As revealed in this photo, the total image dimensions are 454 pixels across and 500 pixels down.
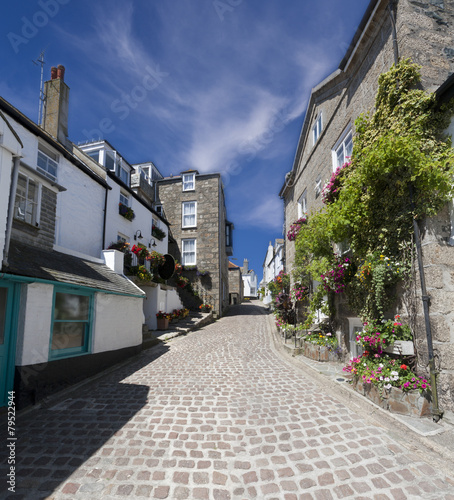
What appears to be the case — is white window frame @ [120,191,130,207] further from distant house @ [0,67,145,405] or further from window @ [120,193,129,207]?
distant house @ [0,67,145,405]

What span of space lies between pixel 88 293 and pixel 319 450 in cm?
601

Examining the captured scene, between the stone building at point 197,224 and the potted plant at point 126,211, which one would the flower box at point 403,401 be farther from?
the stone building at point 197,224

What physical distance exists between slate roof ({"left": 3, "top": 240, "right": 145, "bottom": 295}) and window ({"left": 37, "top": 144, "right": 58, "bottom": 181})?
3.21m

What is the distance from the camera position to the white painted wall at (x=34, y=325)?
16.2ft

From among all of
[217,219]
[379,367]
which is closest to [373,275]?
[379,367]

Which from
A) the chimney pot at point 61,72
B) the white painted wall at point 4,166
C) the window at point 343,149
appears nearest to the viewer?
the white painted wall at point 4,166

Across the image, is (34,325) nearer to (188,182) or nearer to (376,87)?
(376,87)

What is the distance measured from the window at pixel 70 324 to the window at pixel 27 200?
102 inches

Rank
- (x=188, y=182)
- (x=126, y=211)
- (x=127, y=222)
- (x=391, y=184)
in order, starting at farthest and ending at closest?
(x=188, y=182)
(x=127, y=222)
(x=126, y=211)
(x=391, y=184)

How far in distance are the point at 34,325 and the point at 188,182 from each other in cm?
1804

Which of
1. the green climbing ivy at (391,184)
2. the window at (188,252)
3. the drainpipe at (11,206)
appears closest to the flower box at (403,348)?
the green climbing ivy at (391,184)

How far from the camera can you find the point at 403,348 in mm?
4473

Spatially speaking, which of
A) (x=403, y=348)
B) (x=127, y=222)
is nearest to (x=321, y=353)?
(x=403, y=348)

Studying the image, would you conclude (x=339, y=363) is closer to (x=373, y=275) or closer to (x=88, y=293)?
(x=373, y=275)
